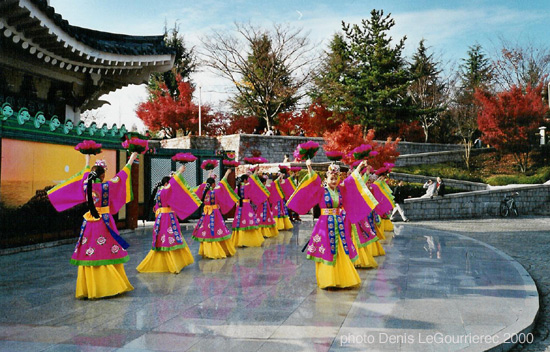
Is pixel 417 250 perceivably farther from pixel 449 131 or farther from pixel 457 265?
pixel 449 131

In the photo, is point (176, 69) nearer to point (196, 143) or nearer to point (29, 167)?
point (196, 143)

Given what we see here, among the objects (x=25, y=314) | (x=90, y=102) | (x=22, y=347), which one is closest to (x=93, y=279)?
(x=25, y=314)

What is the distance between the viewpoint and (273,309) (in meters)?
5.12

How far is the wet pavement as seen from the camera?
13.4 ft

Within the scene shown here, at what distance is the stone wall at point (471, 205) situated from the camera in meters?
17.7

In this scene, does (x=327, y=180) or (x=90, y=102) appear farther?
(x=90, y=102)

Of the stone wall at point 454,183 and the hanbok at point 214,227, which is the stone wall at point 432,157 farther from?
the hanbok at point 214,227

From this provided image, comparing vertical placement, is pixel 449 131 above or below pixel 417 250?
above

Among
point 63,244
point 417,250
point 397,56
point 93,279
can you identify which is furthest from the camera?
point 397,56

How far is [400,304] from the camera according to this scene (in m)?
5.29

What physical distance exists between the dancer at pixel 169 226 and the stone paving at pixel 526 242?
516cm

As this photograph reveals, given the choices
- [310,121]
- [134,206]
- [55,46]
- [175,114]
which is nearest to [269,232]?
[134,206]

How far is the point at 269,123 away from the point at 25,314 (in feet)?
86.6

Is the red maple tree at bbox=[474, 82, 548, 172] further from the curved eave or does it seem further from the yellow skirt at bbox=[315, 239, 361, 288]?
the yellow skirt at bbox=[315, 239, 361, 288]
